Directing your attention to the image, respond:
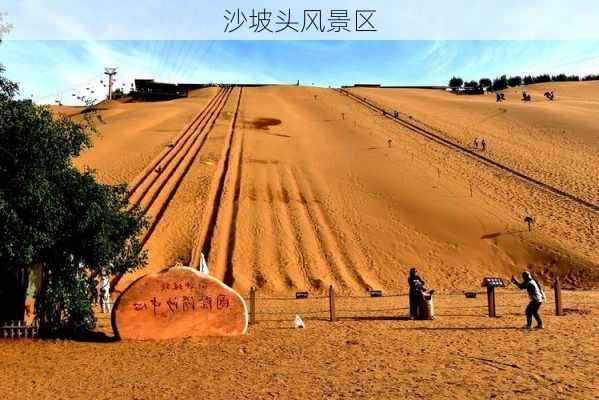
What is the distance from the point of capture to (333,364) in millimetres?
10742

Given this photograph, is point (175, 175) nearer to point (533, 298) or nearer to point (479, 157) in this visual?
point (479, 157)

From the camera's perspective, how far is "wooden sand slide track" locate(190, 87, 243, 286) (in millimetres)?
23969

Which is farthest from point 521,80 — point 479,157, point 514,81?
point 479,157

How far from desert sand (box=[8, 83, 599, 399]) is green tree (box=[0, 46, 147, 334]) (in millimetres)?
1298

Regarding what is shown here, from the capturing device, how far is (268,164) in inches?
1430

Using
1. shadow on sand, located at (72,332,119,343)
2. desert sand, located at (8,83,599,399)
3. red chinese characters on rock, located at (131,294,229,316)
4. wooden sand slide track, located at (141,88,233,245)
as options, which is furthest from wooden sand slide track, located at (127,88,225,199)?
red chinese characters on rock, located at (131,294,229,316)

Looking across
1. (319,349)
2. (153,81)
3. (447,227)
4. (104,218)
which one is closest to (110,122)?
(153,81)

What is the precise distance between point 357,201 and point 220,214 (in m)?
A: 8.58

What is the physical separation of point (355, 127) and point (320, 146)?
852cm

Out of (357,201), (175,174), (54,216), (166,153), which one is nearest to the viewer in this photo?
(54,216)

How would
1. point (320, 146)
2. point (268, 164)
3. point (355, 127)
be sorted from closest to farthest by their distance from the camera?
point (268, 164), point (320, 146), point (355, 127)

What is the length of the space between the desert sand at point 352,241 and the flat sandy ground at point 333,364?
63 millimetres

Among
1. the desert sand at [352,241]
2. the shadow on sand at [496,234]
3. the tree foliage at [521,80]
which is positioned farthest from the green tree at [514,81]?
the shadow on sand at [496,234]

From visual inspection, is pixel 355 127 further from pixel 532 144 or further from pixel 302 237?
pixel 302 237
